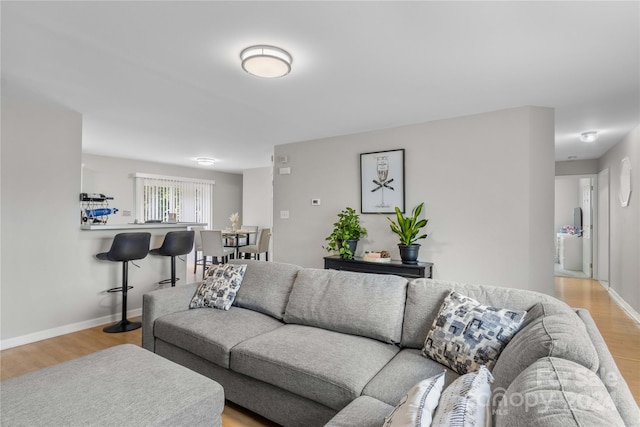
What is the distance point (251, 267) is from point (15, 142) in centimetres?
248

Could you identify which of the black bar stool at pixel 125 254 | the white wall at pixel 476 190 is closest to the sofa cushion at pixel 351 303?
the white wall at pixel 476 190

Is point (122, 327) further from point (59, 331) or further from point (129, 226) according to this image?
point (129, 226)

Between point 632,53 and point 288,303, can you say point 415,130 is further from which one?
point 288,303

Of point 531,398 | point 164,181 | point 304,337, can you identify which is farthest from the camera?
point 164,181

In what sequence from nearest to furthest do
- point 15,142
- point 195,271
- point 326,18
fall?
point 326,18, point 15,142, point 195,271

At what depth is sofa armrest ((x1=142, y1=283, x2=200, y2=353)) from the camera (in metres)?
2.52

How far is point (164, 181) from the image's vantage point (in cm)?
712

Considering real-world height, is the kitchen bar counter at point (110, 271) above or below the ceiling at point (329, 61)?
below

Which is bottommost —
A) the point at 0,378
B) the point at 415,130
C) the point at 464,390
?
the point at 0,378

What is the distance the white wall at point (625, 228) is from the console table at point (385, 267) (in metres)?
2.62

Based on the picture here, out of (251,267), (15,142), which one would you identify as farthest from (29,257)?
(251,267)

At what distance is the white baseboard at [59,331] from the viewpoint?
3.06 m

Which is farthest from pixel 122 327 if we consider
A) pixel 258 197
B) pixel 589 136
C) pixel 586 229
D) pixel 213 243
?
pixel 586 229

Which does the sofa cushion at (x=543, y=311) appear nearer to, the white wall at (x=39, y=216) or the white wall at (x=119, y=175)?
the white wall at (x=39, y=216)
